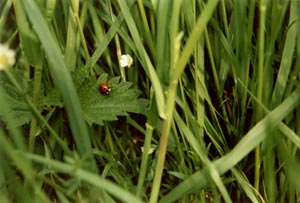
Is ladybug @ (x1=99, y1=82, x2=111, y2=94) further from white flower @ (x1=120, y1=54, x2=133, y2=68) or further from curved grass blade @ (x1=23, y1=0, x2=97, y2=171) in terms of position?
curved grass blade @ (x1=23, y1=0, x2=97, y2=171)

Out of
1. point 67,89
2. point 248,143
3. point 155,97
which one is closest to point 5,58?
point 67,89

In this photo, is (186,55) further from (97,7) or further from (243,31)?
(97,7)

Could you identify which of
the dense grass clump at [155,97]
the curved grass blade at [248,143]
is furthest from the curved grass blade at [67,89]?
the curved grass blade at [248,143]

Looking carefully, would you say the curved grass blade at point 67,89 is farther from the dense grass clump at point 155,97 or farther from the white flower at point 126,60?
the white flower at point 126,60

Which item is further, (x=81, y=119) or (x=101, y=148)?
(x=101, y=148)

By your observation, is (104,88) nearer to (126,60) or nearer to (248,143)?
(126,60)

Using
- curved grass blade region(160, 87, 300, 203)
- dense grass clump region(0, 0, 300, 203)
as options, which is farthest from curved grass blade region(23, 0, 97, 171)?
curved grass blade region(160, 87, 300, 203)

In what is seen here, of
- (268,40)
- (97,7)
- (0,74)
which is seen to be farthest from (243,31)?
(0,74)

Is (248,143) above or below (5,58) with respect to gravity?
below
